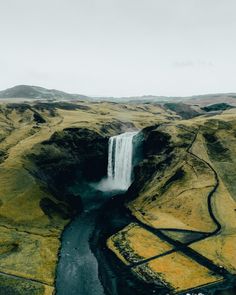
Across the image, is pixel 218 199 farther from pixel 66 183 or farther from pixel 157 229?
pixel 66 183

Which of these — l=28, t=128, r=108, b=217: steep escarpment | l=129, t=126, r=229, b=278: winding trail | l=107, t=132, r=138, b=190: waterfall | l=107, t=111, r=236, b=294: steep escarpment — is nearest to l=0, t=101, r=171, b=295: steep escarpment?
l=28, t=128, r=108, b=217: steep escarpment

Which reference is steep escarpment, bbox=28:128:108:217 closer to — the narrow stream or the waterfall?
the waterfall

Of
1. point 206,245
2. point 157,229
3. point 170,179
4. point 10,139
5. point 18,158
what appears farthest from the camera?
point 10,139

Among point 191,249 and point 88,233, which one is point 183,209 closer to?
point 191,249

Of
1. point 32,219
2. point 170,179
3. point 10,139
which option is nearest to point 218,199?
point 170,179

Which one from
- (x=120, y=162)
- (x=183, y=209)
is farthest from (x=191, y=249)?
(x=120, y=162)

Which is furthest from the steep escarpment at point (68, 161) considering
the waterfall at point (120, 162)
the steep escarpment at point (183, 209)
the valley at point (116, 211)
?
the steep escarpment at point (183, 209)

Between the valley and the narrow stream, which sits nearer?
the narrow stream
